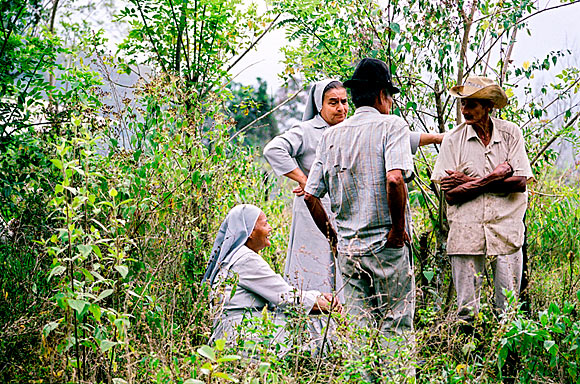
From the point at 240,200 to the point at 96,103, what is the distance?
140cm

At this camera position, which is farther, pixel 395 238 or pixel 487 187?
pixel 487 187

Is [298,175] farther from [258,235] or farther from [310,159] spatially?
[258,235]

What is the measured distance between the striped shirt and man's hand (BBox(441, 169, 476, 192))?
75cm

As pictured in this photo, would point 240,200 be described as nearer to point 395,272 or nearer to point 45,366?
point 395,272

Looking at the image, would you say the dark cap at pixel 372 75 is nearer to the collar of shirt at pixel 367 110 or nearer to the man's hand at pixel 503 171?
the collar of shirt at pixel 367 110

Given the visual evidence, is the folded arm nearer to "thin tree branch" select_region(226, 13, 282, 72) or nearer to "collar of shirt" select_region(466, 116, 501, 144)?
"collar of shirt" select_region(466, 116, 501, 144)

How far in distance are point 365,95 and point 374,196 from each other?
1.87 feet

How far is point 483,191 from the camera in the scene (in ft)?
14.0

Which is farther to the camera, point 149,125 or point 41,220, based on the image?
point 41,220

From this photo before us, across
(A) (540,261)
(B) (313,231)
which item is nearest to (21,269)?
(B) (313,231)

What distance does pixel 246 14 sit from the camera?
245 inches

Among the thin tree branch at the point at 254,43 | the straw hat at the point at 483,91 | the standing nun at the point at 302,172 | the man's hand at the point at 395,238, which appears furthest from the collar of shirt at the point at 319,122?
the thin tree branch at the point at 254,43

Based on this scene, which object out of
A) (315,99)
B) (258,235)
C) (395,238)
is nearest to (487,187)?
(395,238)

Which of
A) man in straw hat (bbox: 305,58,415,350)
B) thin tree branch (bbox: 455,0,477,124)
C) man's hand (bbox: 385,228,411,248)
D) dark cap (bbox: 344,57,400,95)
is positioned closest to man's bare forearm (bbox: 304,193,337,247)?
man in straw hat (bbox: 305,58,415,350)
